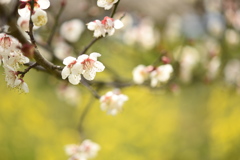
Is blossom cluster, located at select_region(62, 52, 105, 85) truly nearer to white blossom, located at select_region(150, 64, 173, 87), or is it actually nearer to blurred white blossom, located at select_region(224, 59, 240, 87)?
white blossom, located at select_region(150, 64, 173, 87)

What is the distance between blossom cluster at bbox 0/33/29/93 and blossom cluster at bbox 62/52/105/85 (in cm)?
11

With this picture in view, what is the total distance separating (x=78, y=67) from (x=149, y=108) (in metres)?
2.73

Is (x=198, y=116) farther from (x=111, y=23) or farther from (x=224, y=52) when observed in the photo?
(x=111, y=23)

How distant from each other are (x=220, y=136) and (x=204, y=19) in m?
1.05

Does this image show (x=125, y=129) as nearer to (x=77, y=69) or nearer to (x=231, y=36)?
(x=231, y=36)

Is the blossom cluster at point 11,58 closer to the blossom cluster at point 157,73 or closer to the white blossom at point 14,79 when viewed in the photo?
the white blossom at point 14,79

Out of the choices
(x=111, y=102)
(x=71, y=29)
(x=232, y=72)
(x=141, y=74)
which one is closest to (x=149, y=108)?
(x=232, y=72)

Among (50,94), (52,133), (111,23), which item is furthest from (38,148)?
(111,23)

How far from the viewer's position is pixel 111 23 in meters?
0.88

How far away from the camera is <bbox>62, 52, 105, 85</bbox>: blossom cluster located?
2.75 feet

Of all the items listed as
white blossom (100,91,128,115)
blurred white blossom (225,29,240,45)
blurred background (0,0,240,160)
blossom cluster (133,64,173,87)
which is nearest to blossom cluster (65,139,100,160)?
white blossom (100,91,128,115)

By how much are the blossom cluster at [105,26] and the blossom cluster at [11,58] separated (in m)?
0.20

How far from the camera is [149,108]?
353cm

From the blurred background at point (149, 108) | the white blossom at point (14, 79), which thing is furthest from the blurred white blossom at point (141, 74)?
the blurred background at point (149, 108)
